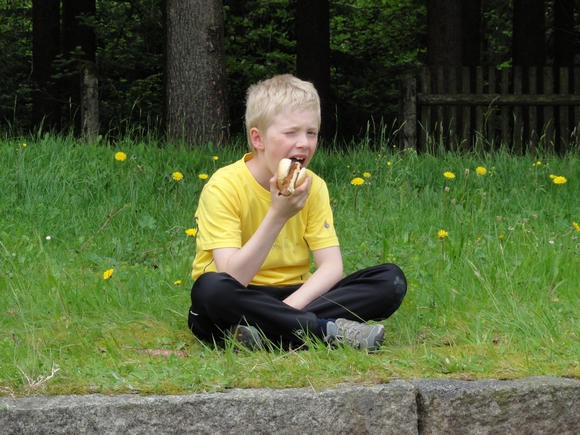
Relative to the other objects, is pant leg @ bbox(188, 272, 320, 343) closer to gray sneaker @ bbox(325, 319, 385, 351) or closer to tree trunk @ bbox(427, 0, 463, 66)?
gray sneaker @ bbox(325, 319, 385, 351)

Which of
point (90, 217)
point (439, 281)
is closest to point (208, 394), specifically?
point (439, 281)

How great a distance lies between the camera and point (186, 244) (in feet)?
19.1

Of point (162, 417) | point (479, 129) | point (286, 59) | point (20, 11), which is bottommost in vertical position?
point (162, 417)

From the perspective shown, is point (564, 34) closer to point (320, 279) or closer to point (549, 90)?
point (549, 90)

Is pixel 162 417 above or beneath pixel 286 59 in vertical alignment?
beneath

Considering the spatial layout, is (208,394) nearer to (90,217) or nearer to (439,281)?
(439,281)

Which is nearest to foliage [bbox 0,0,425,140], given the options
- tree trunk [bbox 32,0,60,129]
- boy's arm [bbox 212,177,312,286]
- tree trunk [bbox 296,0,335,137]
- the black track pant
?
tree trunk [bbox 32,0,60,129]

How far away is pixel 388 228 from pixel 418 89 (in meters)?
5.51

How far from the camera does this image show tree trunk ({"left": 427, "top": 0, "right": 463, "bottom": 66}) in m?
12.5

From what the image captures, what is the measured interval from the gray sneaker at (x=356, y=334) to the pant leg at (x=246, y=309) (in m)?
0.06

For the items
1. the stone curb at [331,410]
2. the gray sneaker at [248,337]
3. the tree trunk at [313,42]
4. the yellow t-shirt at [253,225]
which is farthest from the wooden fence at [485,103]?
the stone curb at [331,410]

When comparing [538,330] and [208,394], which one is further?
[538,330]

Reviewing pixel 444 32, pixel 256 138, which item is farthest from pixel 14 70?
pixel 256 138

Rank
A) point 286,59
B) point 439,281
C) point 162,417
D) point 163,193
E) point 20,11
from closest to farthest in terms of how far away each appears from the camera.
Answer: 1. point 162,417
2. point 439,281
3. point 163,193
4. point 286,59
5. point 20,11
